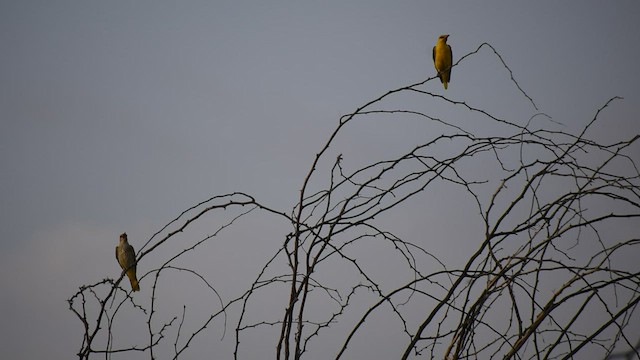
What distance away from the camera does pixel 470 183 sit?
4.18ft

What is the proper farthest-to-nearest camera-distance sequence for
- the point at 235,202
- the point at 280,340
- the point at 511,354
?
the point at 235,202
the point at 280,340
the point at 511,354

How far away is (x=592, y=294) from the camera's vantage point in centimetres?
93

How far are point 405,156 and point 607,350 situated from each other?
23.0 inches

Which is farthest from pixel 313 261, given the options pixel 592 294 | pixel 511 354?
pixel 592 294

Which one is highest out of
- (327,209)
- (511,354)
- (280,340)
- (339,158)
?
(339,158)

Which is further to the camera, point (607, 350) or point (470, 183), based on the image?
point (470, 183)

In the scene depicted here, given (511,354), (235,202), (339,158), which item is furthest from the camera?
(339,158)

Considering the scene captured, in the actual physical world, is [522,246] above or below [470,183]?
below

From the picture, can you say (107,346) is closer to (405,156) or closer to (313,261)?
(313,261)

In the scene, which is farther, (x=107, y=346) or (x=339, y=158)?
(x=339, y=158)

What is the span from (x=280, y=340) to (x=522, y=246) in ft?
1.83

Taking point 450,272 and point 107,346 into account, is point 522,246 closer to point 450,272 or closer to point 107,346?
point 450,272

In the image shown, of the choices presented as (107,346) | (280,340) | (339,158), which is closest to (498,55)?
(339,158)

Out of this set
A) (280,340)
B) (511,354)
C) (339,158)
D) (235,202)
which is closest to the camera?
(511,354)
